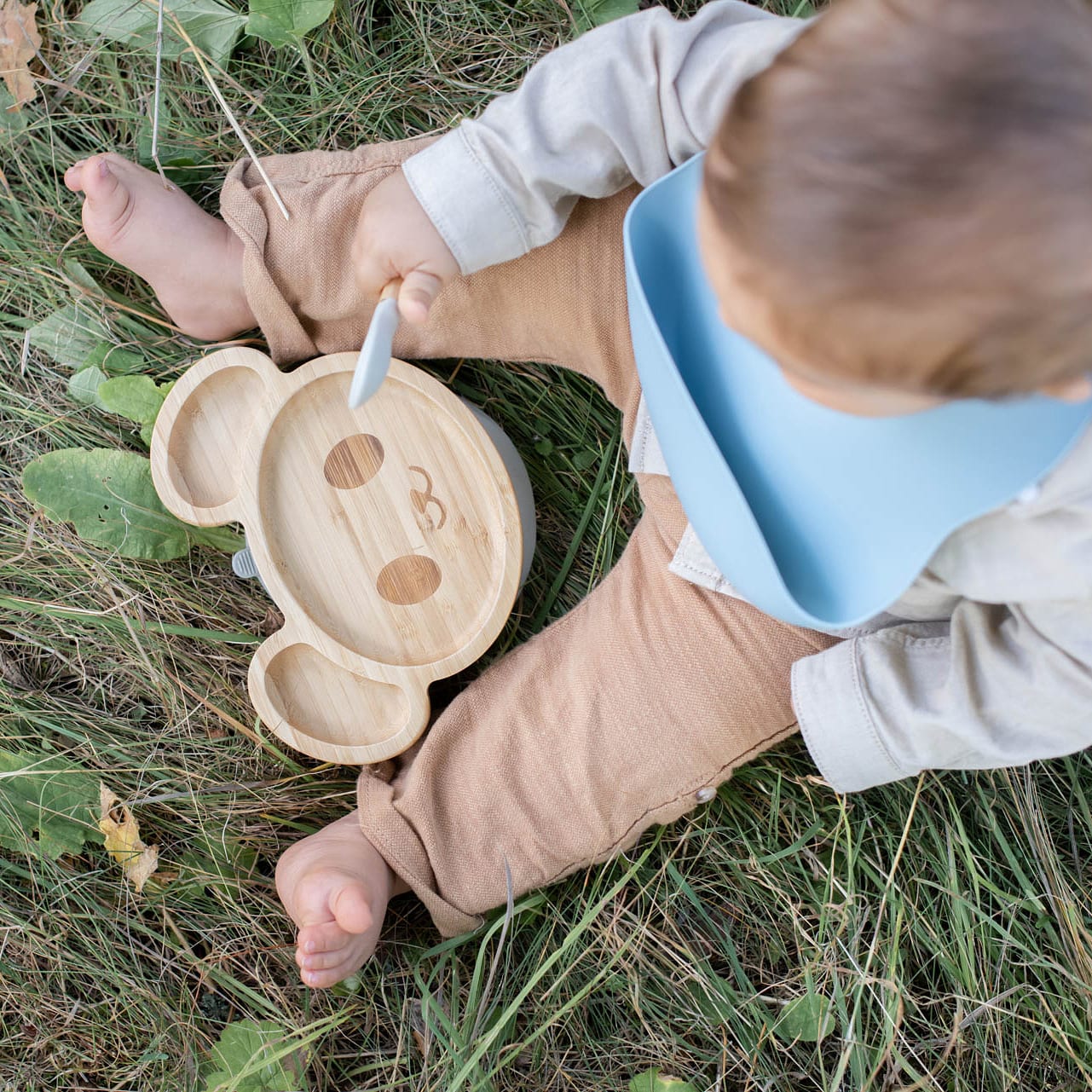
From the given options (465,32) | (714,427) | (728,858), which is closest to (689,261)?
(714,427)

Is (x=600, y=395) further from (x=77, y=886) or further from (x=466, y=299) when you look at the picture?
(x=77, y=886)

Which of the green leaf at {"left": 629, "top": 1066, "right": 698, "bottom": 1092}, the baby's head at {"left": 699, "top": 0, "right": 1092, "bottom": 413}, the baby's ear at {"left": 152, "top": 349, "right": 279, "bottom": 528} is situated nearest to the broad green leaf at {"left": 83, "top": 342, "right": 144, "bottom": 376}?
the baby's ear at {"left": 152, "top": 349, "right": 279, "bottom": 528}

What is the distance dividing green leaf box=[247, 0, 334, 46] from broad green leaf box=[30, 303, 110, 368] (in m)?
0.35

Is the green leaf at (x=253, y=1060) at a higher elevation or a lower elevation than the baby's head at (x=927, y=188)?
lower

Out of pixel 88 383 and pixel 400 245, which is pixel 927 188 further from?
pixel 88 383

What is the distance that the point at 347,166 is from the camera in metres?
0.94

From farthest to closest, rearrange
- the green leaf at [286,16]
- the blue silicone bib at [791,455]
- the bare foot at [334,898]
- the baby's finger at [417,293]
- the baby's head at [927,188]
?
the green leaf at [286,16]
the bare foot at [334,898]
the baby's finger at [417,293]
the blue silicone bib at [791,455]
the baby's head at [927,188]

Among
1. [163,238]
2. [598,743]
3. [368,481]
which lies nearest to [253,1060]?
[598,743]

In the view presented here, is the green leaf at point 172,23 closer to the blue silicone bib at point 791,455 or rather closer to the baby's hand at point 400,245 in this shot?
the baby's hand at point 400,245

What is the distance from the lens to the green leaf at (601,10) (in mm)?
1015

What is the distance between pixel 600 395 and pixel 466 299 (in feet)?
0.68

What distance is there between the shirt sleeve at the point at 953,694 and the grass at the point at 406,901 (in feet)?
0.53

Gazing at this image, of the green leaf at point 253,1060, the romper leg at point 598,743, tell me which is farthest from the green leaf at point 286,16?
the green leaf at point 253,1060

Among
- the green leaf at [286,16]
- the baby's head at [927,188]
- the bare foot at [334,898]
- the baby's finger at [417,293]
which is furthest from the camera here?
the green leaf at [286,16]
